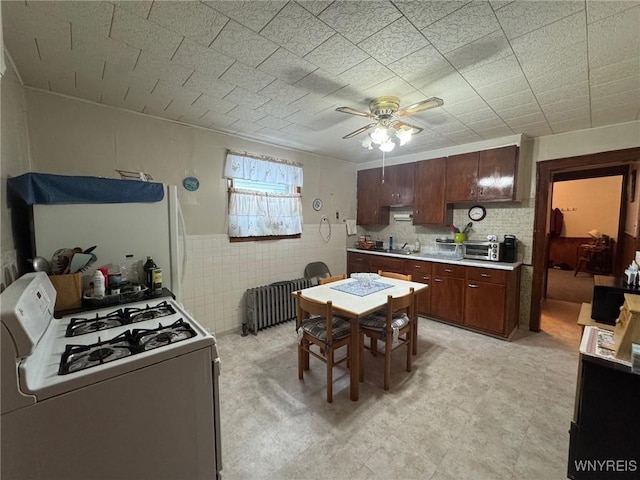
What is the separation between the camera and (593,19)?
1339 mm

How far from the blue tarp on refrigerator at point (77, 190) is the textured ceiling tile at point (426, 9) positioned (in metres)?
1.80

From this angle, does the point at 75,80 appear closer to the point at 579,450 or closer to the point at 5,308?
the point at 5,308

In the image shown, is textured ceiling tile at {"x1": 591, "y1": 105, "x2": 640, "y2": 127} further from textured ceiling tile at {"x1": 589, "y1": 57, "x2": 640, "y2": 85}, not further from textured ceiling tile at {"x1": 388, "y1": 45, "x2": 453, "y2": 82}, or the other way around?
textured ceiling tile at {"x1": 388, "y1": 45, "x2": 453, "y2": 82}

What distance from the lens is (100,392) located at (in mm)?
927

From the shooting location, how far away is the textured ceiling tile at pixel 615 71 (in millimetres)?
1697

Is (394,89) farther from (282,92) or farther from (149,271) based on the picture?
(149,271)

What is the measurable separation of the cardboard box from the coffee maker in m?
4.15

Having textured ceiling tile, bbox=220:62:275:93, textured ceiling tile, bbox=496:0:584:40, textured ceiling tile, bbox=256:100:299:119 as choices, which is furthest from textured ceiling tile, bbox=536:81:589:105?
textured ceiling tile, bbox=220:62:275:93

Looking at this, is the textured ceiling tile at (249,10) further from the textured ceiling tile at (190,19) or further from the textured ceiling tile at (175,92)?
the textured ceiling tile at (175,92)

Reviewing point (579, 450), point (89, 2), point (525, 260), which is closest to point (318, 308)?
point (579, 450)

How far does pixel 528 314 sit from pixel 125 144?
4977mm

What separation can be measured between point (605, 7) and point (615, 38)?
351 millimetres

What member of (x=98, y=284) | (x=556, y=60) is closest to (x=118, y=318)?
(x=98, y=284)

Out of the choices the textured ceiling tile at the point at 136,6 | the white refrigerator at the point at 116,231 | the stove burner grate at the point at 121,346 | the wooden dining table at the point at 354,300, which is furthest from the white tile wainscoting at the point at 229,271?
the textured ceiling tile at the point at 136,6
